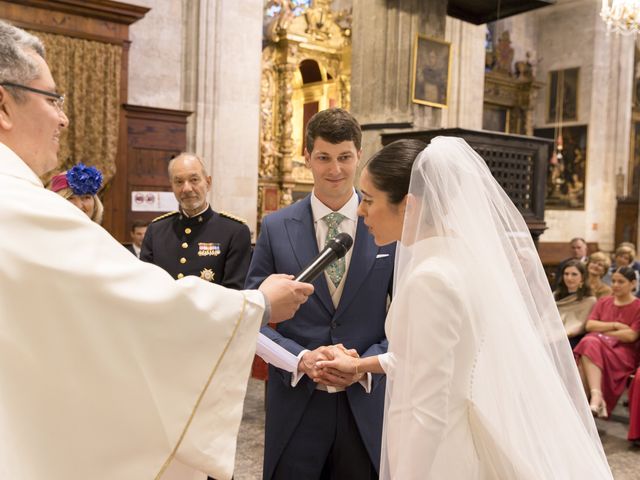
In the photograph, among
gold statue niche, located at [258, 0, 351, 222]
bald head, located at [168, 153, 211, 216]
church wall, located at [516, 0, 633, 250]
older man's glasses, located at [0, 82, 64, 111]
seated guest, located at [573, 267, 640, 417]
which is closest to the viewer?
older man's glasses, located at [0, 82, 64, 111]

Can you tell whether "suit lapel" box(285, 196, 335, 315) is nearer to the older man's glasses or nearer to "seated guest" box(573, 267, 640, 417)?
the older man's glasses

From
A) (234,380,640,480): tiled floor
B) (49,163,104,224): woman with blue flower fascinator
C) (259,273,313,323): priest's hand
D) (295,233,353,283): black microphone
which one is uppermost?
(49,163,104,224): woman with blue flower fascinator

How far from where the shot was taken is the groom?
223 centimetres

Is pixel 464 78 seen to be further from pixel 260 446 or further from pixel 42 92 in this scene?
pixel 42 92

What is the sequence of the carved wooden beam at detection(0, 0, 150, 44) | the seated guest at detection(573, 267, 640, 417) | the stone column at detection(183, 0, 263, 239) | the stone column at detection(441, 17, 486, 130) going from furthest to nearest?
1. the stone column at detection(441, 17, 486, 130)
2. the stone column at detection(183, 0, 263, 239)
3. the carved wooden beam at detection(0, 0, 150, 44)
4. the seated guest at detection(573, 267, 640, 417)

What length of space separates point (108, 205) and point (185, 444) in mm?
6920

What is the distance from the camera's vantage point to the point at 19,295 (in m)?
1.50

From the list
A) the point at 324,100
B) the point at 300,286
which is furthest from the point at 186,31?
the point at 300,286

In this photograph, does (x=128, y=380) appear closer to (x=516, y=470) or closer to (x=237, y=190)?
(x=516, y=470)

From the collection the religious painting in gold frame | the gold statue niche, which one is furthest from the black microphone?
the gold statue niche

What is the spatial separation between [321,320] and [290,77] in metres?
12.6

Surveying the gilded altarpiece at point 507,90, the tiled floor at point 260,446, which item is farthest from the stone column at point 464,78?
the gilded altarpiece at point 507,90

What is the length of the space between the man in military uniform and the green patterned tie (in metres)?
1.09

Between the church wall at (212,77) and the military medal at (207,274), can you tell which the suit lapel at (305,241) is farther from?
the church wall at (212,77)
